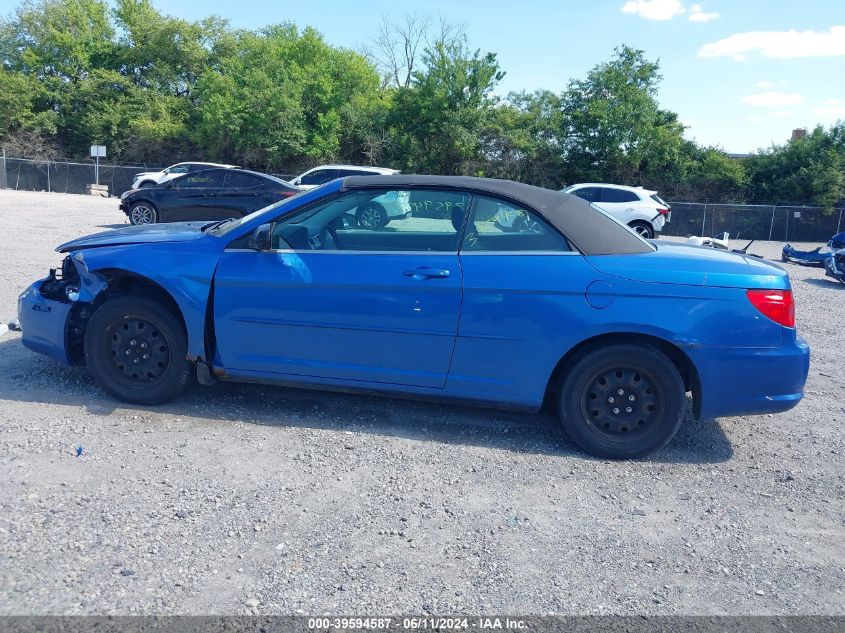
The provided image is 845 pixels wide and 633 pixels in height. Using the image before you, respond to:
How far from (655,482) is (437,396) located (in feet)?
4.77

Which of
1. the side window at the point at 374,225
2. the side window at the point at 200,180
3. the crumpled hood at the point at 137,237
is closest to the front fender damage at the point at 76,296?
the crumpled hood at the point at 137,237

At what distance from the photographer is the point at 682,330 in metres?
4.38

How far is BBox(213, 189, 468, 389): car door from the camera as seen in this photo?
14.9ft

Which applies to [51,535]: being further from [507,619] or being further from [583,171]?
[583,171]

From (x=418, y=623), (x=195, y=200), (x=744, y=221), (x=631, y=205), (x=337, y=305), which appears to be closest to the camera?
(x=418, y=623)

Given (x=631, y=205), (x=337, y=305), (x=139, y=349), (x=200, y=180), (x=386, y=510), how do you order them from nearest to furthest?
(x=386, y=510), (x=337, y=305), (x=139, y=349), (x=200, y=180), (x=631, y=205)

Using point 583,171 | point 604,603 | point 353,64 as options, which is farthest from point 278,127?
point 604,603

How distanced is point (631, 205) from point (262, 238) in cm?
1791

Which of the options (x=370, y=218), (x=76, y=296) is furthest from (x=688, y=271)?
(x=76, y=296)

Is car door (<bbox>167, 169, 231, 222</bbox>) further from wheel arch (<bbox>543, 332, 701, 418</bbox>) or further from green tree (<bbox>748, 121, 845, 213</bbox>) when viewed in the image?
green tree (<bbox>748, 121, 845, 213</bbox>)

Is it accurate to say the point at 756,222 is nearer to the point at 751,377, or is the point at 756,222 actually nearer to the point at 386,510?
the point at 751,377

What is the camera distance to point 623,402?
14.8 feet

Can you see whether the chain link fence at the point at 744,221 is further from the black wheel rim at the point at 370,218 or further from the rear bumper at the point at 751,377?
the black wheel rim at the point at 370,218

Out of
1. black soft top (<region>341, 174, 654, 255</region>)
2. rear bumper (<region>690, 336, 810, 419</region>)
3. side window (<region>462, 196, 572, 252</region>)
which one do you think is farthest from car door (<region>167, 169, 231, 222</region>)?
rear bumper (<region>690, 336, 810, 419</region>)
